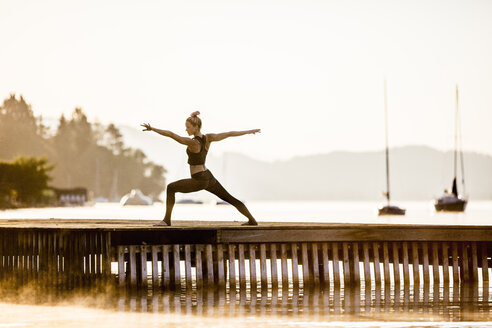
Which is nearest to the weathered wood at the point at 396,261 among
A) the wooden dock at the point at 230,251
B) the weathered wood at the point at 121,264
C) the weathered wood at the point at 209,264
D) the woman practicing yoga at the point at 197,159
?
the wooden dock at the point at 230,251

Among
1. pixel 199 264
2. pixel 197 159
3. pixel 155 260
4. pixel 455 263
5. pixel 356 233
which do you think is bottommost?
pixel 455 263

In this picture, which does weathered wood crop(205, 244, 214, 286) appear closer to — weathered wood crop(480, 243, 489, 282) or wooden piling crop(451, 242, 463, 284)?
wooden piling crop(451, 242, 463, 284)

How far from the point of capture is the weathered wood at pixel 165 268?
84.7ft

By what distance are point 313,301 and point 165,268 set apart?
395cm

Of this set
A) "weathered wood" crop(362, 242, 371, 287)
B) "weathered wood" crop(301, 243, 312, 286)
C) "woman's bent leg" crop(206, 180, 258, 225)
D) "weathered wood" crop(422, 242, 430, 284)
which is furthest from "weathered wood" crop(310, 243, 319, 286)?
"weathered wood" crop(422, 242, 430, 284)

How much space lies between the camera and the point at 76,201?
173 m

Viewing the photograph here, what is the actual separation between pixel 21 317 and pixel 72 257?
5.51 meters

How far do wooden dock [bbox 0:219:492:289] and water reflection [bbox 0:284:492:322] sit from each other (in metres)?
0.53

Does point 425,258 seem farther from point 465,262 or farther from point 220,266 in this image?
point 220,266

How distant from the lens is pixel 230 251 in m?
26.1

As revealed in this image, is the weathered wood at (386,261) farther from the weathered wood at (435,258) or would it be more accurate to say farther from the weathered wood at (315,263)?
the weathered wood at (315,263)

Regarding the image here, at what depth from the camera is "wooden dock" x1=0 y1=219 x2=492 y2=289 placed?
2566 centimetres

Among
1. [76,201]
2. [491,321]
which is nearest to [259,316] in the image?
[491,321]

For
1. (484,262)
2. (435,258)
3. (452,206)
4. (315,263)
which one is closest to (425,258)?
(435,258)
